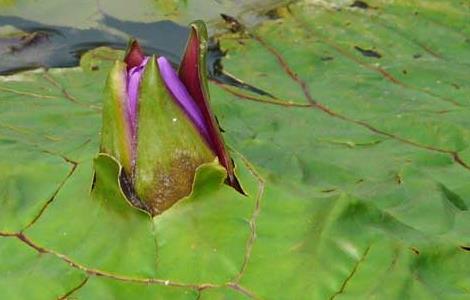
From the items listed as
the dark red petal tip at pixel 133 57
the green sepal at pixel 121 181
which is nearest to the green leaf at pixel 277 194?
the green sepal at pixel 121 181

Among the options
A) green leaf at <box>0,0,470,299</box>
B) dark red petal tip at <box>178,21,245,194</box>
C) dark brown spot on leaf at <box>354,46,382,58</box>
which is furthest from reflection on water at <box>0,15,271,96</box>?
dark red petal tip at <box>178,21,245,194</box>

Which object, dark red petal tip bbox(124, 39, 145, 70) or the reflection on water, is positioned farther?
the reflection on water

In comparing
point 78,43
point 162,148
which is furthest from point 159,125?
point 78,43

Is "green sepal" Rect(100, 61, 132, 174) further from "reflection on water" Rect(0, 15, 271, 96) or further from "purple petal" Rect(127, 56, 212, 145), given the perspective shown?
"reflection on water" Rect(0, 15, 271, 96)

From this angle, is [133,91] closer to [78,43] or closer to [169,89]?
[169,89]

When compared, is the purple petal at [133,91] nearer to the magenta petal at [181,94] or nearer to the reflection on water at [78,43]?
the magenta petal at [181,94]
